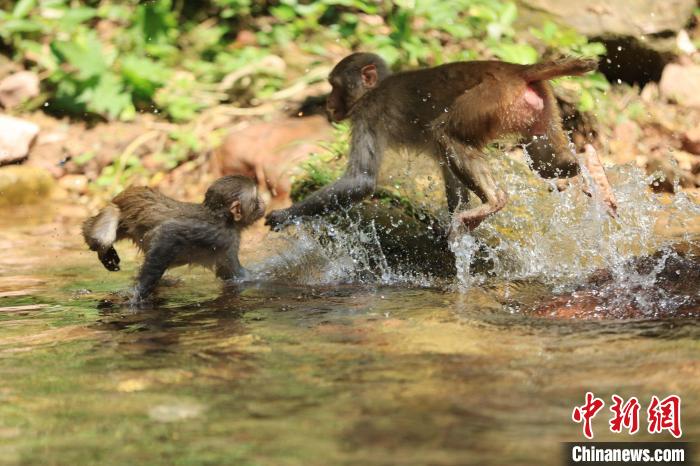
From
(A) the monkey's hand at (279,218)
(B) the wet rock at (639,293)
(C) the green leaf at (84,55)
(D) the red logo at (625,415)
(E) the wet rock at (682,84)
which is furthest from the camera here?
(C) the green leaf at (84,55)

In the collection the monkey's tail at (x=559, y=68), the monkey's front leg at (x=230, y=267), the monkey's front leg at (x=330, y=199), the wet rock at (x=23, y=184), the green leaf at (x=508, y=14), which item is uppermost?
the monkey's tail at (x=559, y=68)

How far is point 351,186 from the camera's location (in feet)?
22.7

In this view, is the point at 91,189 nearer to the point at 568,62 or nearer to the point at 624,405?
the point at 568,62

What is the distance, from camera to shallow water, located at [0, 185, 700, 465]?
11.0ft

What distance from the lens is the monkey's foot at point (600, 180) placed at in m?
6.36

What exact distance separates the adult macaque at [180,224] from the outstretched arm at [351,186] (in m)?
0.30

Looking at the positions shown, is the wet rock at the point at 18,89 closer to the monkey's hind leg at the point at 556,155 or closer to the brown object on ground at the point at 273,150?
the brown object on ground at the point at 273,150

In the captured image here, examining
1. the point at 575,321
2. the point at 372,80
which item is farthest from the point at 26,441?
the point at 372,80

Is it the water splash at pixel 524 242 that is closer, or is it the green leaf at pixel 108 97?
the water splash at pixel 524 242

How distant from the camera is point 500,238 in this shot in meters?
7.02

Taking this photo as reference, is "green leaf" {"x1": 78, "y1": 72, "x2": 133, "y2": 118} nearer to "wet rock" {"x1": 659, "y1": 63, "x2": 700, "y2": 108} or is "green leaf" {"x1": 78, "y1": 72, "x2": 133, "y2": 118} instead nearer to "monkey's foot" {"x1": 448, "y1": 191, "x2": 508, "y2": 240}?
"monkey's foot" {"x1": 448, "y1": 191, "x2": 508, "y2": 240}

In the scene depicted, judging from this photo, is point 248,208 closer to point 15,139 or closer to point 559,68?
point 559,68

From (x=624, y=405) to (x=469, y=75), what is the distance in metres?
3.36

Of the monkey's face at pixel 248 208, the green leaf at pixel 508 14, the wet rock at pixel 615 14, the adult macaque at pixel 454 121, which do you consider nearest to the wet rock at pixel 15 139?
the adult macaque at pixel 454 121
